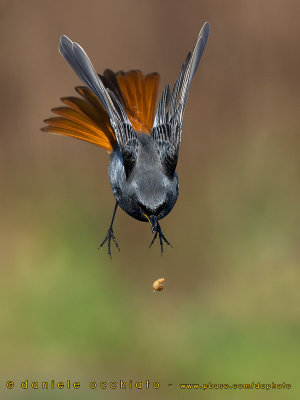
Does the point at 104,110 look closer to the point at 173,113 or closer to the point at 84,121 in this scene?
the point at 84,121

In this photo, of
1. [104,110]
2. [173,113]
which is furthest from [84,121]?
[173,113]

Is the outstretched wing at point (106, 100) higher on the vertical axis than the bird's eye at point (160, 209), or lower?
higher

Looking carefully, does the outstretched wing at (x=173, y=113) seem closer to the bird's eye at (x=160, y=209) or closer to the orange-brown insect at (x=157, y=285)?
the bird's eye at (x=160, y=209)

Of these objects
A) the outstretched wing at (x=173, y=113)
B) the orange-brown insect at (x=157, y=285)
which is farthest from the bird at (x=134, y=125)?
the orange-brown insect at (x=157, y=285)

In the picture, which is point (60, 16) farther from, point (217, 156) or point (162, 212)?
point (162, 212)

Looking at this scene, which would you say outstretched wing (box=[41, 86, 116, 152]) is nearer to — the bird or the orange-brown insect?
the bird

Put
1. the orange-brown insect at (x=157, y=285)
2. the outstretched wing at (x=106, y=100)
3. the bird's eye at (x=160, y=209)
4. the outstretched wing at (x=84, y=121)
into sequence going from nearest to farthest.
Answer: the bird's eye at (x=160, y=209)
the outstretched wing at (x=106, y=100)
the outstretched wing at (x=84, y=121)
the orange-brown insect at (x=157, y=285)
